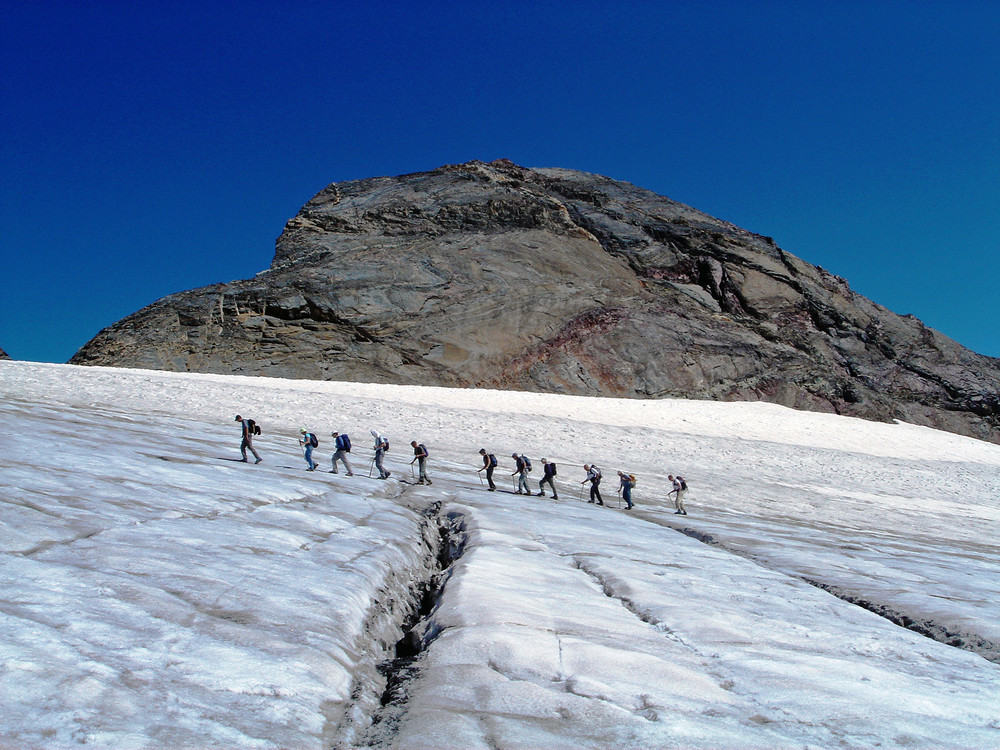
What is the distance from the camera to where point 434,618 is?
571 centimetres

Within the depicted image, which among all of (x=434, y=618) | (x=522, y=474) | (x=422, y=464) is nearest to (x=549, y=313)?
(x=522, y=474)

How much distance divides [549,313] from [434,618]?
1596 inches

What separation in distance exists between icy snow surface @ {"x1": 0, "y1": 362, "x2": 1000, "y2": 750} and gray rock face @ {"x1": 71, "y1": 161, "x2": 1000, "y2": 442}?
88.2 feet

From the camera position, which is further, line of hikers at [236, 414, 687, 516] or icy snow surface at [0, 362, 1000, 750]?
line of hikers at [236, 414, 687, 516]

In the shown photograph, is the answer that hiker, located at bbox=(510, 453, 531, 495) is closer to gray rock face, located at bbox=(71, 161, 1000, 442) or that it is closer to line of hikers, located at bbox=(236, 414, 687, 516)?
line of hikers, located at bbox=(236, 414, 687, 516)

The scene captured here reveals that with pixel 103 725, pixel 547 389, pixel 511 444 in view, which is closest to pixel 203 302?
pixel 547 389

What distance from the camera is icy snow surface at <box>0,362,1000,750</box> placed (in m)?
3.81

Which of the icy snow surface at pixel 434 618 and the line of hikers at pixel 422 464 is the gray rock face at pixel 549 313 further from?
the icy snow surface at pixel 434 618

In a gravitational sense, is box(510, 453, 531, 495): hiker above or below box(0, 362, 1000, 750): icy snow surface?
above

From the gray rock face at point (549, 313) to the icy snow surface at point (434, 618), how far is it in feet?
88.2

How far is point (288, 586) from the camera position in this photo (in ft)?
19.0

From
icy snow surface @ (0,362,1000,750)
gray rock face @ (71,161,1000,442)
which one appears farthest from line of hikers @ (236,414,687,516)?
gray rock face @ (71,161,1000,442)

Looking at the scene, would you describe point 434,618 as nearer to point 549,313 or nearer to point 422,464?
point 422,464

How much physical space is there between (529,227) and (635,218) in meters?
10.3
